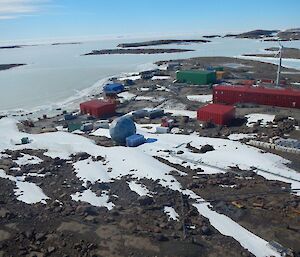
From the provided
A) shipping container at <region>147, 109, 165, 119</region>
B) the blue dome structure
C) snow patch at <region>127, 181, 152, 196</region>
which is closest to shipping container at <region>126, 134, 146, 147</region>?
the blue dome structure

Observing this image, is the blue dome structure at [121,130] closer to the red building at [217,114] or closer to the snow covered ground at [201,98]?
the red building at [217,114]

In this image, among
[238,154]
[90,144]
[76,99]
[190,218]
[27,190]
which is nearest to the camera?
[190,218]

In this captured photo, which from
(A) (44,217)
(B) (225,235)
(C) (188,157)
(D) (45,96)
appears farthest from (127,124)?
(D) (45,96)

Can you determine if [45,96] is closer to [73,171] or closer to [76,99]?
[76,99]

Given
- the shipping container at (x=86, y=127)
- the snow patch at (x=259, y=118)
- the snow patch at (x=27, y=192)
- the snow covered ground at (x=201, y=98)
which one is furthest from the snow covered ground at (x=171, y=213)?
the snow covered ground at (x=201, y=98)

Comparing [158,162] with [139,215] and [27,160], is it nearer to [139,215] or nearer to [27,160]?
[139,215]

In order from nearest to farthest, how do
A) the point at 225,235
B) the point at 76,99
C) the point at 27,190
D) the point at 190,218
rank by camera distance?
the point at 225,235 < the point at 190,218 < the point at 27,190 < the point at 76,99
